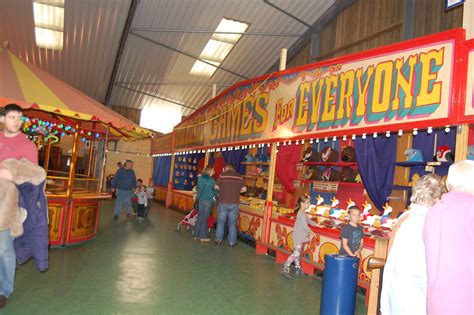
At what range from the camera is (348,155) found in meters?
8.64

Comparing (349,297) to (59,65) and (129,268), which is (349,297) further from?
(59,65)

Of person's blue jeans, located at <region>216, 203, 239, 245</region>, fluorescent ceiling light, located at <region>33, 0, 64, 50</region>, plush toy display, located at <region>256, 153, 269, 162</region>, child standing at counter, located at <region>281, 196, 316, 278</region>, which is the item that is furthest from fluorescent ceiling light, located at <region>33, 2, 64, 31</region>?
child standing at counter, located at <region>281, 196, 316, 278</region>

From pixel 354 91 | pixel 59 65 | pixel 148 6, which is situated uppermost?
pixel 148 6

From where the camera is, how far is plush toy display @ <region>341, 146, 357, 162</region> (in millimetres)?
8625

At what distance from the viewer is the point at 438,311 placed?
6.75 feet

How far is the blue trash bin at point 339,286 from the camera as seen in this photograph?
4035mm

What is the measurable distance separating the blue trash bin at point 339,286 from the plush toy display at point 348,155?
4.74 m

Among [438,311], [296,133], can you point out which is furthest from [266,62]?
[438,311]

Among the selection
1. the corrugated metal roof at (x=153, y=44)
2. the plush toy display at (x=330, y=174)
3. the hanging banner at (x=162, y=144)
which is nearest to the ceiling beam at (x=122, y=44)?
the corrugated metal roof at (x=153, y=44)

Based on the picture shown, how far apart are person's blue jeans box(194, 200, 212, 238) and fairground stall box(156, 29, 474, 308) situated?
0.85 m

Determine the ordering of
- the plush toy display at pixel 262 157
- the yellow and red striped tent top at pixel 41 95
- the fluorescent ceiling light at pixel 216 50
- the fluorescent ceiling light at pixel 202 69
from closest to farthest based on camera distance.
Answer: the yellow and red striped tent top at pixel 41 95 → the plush toy display at pixel 262 157 → the fluorescent ceiling light at pixel 216 50 → the fluorescent ceiling light at pixel 202 69

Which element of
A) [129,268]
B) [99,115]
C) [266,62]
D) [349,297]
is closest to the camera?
[349,297]

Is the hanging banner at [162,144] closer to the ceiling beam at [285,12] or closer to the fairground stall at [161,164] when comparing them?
the fairground stall at [161,164]

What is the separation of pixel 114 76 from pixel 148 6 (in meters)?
5.53
